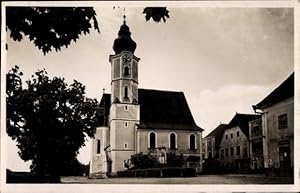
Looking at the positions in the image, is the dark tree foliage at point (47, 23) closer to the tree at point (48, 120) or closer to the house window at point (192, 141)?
the tree at point (48, 120)

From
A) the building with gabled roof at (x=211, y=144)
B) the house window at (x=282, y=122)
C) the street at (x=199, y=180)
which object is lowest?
the street at (x=199, y=180)

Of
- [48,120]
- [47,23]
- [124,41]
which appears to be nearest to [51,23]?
[47,23]

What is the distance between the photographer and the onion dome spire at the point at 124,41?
134 inches

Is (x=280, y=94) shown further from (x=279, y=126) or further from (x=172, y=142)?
(x=172, y=142)

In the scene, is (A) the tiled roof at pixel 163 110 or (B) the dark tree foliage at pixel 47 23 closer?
(B) the dark tree foliage at pixel 47 23

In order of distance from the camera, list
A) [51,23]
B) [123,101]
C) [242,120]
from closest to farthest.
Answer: [51,23]
[242,120]
[123,101]

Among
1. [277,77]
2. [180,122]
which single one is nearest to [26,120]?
[180,122]

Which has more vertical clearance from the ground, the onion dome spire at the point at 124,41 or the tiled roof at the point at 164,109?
the onion dome spire at the point at 124,41

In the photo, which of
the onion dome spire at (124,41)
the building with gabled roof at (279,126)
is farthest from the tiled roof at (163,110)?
the building with gabled roof at (279,126)

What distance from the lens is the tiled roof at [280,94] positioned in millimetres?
3326

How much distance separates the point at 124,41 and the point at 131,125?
47cm

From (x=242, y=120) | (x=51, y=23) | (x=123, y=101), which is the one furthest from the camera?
(x=123, y=101)

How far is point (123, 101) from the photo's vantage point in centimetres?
351

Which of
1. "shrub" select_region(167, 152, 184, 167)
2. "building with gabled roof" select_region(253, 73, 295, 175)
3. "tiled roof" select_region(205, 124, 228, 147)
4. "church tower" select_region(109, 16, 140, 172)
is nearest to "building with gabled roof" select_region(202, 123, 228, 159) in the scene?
"tiled roof" select_region(205, 124, 228, 147)
